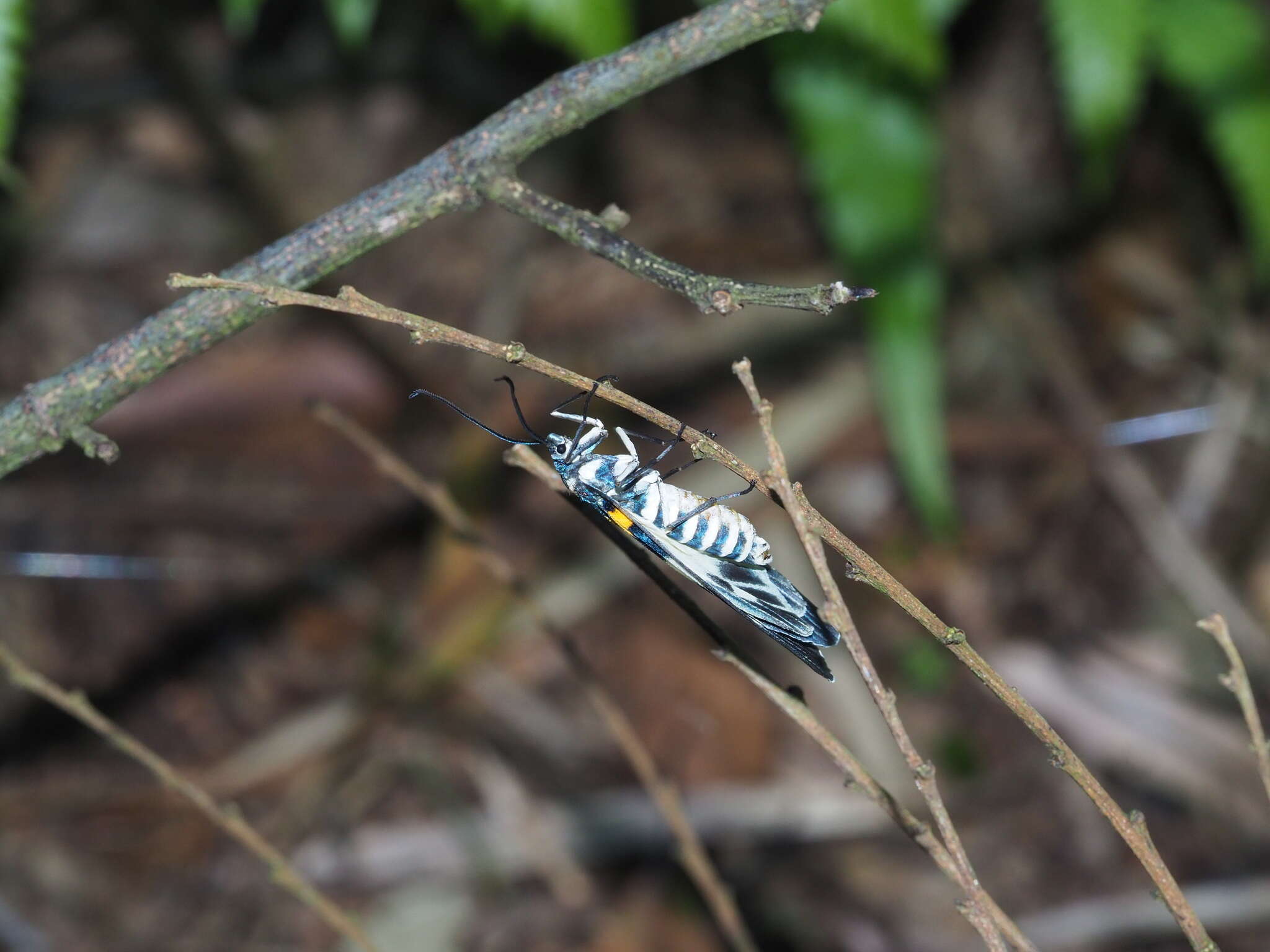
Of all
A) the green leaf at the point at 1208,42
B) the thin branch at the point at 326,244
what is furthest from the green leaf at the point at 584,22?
the green leaf at the point at 1208,42

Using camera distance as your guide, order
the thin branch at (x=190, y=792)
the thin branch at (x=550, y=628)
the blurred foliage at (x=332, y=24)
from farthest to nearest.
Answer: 1. the blurred foliage at (x=332, y=24)
2. the thin branch at (x=550, y=628)
3. the thin branch at (x=190, y=792)

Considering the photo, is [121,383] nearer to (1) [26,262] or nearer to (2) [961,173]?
(1) [26,262]

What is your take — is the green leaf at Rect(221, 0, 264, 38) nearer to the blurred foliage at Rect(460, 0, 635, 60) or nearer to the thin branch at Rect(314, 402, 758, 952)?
the blurred foliage at Rect(460, 0, 635, 60)

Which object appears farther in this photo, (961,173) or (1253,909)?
(961,173)

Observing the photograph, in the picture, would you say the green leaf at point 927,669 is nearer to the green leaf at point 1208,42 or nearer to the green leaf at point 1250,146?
the green leaf at point 1250,146

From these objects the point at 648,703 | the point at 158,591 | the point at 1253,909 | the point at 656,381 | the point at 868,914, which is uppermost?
the point at 158,591

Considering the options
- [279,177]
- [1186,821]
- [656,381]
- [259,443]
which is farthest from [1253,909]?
[279,177]
